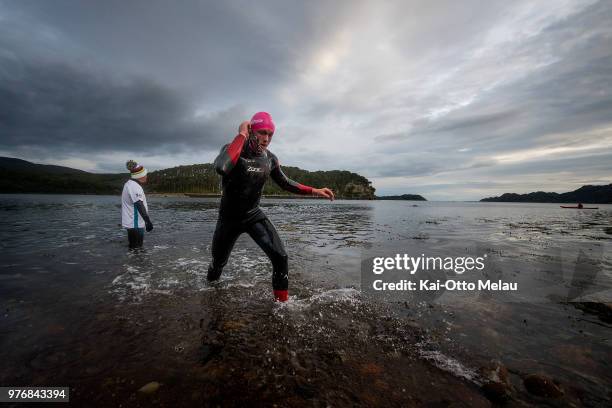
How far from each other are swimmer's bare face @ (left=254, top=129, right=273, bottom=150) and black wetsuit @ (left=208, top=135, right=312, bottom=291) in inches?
4.2

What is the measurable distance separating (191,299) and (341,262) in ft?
19.4

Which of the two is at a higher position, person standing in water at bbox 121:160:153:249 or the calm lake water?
person standing in water at bbox 121:160:153:249

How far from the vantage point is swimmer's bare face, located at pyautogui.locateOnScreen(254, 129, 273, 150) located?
17.9ft

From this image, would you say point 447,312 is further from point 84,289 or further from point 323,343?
point 84,289

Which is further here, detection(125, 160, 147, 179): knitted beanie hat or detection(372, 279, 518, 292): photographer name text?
detection(125, 160, 147, 179): knitted beanie hat

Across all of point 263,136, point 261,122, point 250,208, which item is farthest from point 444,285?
point 261,122

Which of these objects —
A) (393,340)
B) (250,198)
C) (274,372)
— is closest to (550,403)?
(393,340)

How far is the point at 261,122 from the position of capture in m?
5.44

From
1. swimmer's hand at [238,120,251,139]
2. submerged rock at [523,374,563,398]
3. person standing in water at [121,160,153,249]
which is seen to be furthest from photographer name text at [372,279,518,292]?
person standing in water at [121,160,153,249]

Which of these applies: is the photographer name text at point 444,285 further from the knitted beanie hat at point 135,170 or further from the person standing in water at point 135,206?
the knitted beanie hat at point 135,170

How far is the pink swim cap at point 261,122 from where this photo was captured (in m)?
5.43

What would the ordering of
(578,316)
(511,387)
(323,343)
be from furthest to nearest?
Result: 1. (578,316)
2. (323,343)
3. (511,387)

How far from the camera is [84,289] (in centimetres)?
664

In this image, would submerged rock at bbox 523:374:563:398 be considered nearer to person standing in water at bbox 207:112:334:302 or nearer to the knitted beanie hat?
person standing in water at bbox 207:112:334:302
